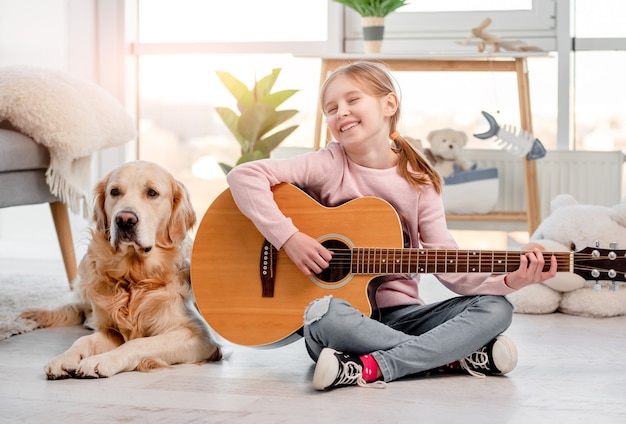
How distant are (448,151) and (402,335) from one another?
2012mm

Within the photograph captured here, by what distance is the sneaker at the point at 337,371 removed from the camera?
1.77 meters

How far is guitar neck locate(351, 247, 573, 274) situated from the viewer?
1854 mm

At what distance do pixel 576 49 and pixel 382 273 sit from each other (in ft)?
8.45

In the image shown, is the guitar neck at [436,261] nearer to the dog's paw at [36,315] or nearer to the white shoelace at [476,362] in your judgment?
the white shoelace at [476,362]

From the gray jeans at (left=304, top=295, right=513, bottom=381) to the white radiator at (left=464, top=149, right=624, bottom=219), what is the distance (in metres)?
2.11

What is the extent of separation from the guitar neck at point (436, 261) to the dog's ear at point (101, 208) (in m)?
0.64

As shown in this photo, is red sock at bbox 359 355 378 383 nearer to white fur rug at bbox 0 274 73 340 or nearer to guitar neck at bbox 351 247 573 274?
guitar neck at bbox 351 247 573 274

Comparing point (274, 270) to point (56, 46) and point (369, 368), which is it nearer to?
point (369, 368)

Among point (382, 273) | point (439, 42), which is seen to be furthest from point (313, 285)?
point (439, 42)

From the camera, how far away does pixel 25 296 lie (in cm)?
286

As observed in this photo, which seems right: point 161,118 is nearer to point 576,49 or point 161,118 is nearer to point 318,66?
point 318,66

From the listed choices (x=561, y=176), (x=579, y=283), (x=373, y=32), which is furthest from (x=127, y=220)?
(x=561, y=176)

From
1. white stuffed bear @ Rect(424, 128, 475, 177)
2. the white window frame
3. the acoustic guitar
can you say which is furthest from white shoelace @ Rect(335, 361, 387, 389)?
the white window frame

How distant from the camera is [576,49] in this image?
13.4ft
